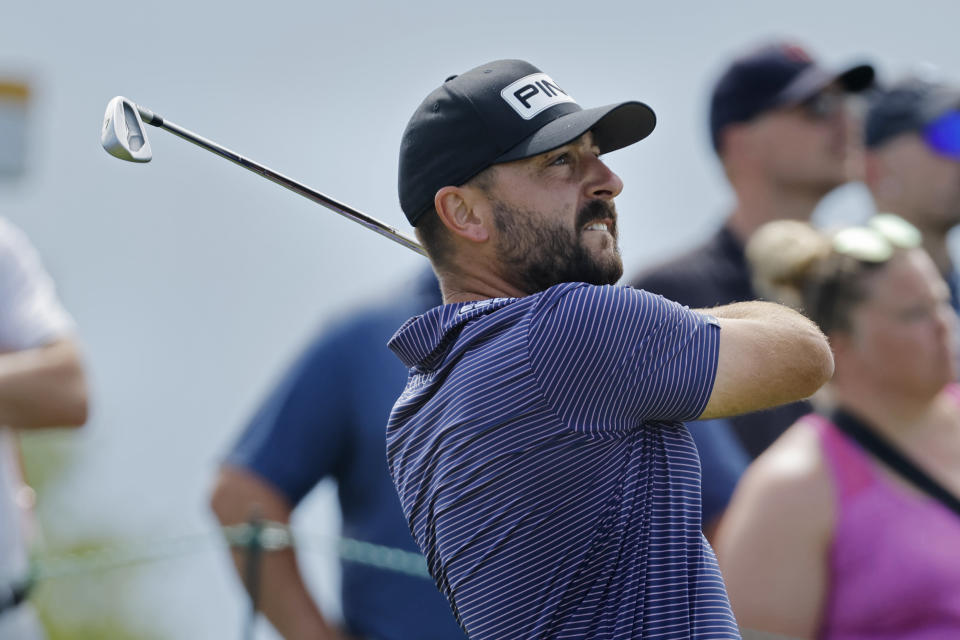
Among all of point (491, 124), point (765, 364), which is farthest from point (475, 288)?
point (765, 364)

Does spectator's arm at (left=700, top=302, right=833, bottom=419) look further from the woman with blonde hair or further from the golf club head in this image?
the woman with blonde hair

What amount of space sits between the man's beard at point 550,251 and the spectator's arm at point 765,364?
0.78ft

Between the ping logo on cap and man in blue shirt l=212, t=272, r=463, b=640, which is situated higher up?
the ping logo on cap

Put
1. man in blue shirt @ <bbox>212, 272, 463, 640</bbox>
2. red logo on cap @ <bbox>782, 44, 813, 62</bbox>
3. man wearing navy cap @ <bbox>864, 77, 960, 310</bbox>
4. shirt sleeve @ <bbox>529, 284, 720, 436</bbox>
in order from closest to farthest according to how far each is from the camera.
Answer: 1. shirt sleeve @ <bbox>529, 284, 720, 436</bbox>
2. man in blue shirt @ <bbox>212, 272, 463, 640</bbox>
3. man wearing navy cap @ <bbox>864, 77, 960, 310</bbox>
4. red logo on cap @ <bbox>782, 44, 813, 62</bbox>

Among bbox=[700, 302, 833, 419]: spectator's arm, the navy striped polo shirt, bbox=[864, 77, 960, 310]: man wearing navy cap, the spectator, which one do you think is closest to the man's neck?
the navy striped polo shirt

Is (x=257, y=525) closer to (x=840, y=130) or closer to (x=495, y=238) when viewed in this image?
(x=495, y=238)

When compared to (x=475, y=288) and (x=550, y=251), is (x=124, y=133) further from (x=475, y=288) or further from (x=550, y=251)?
(x=550, y=251)

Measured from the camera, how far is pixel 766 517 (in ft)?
12.6

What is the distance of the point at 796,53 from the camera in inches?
205

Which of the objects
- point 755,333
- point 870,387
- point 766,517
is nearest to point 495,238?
point 755,333

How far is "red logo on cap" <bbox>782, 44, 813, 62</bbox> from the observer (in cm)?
519

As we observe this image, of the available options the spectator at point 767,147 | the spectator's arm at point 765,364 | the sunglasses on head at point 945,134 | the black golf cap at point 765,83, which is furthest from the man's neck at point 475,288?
the sunglasses on head at point 945,134

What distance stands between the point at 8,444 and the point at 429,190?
5.18 ft

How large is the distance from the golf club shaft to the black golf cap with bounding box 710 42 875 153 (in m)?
2.30
